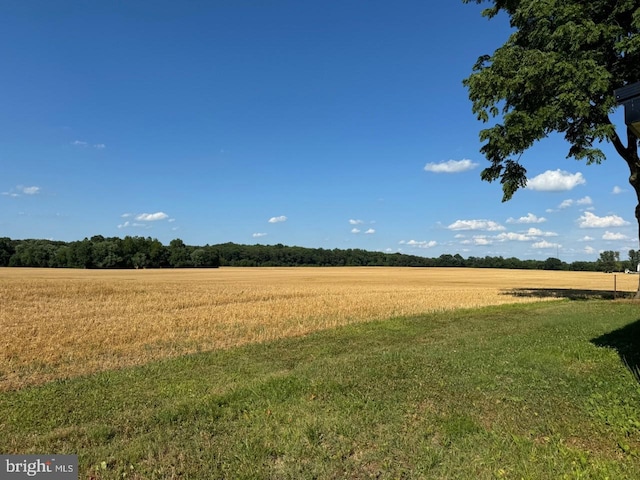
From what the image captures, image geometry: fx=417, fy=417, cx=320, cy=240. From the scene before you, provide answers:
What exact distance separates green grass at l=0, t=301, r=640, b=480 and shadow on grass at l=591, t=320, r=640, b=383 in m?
0.05

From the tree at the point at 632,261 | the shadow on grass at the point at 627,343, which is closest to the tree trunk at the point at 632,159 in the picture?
the shadow on grass at the point at 627,343

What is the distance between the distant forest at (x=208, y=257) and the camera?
8831 centimetres

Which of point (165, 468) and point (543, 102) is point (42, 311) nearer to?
point (165, 468)

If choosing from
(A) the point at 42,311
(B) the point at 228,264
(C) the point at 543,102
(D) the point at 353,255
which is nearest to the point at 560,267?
(D) the point at 353,255

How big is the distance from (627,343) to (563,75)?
11.2 metres

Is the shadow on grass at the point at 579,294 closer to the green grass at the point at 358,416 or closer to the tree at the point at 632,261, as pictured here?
the green grass at the point at 358,416

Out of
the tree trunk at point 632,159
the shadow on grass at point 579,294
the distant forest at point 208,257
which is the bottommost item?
the shadow on grass at point 579,294

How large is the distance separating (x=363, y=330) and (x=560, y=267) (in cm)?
12771

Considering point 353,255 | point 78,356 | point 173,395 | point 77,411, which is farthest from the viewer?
point 353,255

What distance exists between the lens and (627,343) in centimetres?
894

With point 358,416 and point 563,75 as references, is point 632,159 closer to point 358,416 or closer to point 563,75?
point 563,75

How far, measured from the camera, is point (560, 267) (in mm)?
121375

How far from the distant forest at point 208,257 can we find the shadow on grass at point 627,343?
93.3 m

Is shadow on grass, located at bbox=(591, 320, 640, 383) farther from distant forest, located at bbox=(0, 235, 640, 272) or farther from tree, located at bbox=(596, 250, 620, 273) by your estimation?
tree, located at bbox=(596, 250, 620, 273)
